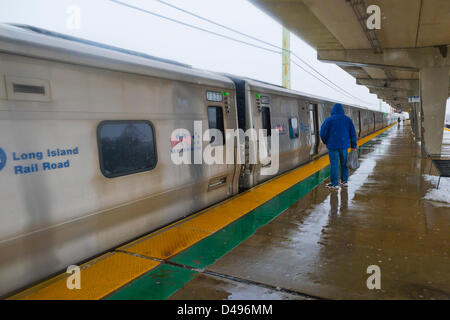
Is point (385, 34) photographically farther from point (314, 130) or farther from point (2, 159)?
point (2, 159)

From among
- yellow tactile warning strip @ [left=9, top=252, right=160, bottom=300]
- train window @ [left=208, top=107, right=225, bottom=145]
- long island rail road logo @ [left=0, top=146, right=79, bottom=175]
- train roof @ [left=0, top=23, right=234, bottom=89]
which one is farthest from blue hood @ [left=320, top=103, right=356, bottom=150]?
long island rail road logo @ [left=0, top=146, right=79, bottom=175]

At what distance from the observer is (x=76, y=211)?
3260 millimetres

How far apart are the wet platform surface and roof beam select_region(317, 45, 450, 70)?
29.6ft

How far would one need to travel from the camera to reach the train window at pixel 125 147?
359 centimetres

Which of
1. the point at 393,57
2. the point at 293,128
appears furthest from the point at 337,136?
the point at 393,57

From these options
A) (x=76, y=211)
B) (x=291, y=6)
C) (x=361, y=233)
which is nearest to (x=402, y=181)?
(x=361, y=233)

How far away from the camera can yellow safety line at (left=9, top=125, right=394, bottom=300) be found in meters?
2.87

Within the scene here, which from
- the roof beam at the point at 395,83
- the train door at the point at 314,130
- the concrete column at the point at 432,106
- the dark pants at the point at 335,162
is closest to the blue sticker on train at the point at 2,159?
the dark pants at the point at 335,162

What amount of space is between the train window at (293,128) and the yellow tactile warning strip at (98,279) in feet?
21.2

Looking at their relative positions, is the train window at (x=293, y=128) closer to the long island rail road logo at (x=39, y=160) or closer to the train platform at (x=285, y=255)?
the train platform at (x=285, y=255)

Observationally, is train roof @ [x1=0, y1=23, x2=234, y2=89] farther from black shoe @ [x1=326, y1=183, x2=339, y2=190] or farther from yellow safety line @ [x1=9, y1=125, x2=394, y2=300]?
black shoe @ [x1=326, y1=183, x2=339, y2=190]

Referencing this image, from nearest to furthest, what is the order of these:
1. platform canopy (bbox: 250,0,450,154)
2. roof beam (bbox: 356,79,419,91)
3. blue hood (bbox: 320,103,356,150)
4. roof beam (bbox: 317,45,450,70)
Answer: blue hood (bbox: 320,103,356,150) → platform canopy (bbox: 250,0,450,154) → roof beam (bbox: 317,45,450,70) → roof beam (bbox: 356,79,419,91)
